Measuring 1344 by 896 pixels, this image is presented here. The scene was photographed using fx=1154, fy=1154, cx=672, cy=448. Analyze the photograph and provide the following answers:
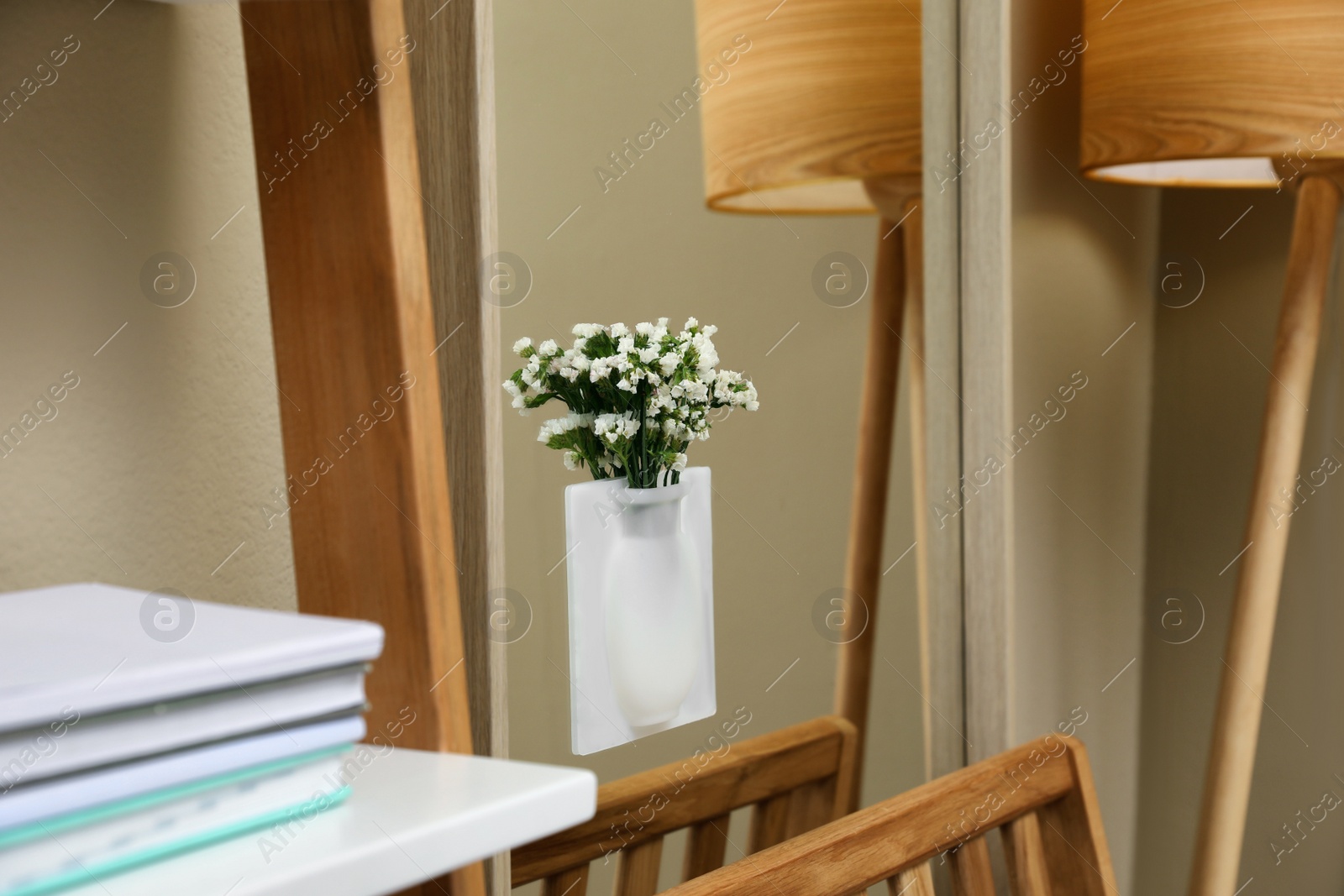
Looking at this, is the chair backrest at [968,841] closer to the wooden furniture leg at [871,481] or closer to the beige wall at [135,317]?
the wooden furniture leg at [871,481]

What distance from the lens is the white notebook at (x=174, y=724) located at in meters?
0.43

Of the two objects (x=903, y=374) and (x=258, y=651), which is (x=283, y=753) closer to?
(x=258, y=651)

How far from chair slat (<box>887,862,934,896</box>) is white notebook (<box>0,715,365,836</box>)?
2.49 feet

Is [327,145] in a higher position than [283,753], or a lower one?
higher

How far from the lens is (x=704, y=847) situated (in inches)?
46.1

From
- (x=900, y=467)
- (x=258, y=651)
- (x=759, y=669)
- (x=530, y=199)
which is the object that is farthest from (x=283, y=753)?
(x=900, y=467)

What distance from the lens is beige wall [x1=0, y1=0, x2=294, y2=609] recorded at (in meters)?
0.72

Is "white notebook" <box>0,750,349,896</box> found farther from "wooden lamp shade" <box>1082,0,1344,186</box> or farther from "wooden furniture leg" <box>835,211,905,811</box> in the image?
"wooden lamp shade" <box>1082,0,1344,186</box>

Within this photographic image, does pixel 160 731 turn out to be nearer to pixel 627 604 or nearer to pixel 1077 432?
pixel 627 604

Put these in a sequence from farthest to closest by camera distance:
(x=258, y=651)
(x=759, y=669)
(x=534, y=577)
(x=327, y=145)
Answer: (x=759, y=669), (x=534, y=577), (x=327, y=145), (x=258, y=651)

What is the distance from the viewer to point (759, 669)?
1219 millimetres

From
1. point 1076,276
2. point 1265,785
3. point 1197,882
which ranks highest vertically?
point 1076,276

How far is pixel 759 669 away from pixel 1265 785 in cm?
72

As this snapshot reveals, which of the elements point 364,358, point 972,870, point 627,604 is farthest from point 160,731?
point 972,870
